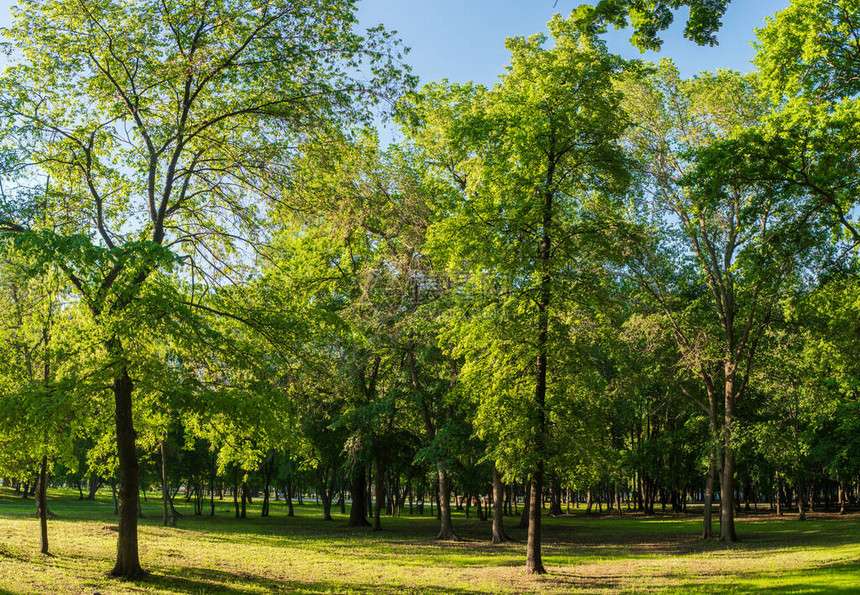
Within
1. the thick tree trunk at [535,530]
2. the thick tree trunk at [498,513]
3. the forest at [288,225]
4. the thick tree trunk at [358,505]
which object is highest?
the forest at [288,225]

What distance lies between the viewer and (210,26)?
13352 mm

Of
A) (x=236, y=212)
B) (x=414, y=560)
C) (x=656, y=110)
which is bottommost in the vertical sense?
(x=414, y=560)

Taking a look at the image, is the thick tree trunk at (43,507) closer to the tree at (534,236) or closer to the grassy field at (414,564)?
the grassy field at (414,564)

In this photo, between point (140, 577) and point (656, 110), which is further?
point (656, 110)

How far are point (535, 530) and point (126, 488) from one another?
31.3ft

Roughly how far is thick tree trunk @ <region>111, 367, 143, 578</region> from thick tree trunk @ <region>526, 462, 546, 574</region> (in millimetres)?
8957

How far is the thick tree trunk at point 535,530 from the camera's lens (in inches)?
609

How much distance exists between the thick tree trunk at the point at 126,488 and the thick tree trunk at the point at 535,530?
8.96 m

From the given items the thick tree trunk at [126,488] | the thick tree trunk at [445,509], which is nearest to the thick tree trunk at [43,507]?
the thick tree trunk at [126,488]

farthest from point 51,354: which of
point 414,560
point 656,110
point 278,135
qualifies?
point 656,110

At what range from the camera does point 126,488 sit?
13.2 m

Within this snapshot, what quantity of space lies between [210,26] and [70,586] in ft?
37.7

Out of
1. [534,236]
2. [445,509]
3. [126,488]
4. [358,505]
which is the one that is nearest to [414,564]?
[126,488]

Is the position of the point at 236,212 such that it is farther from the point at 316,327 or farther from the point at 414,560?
the point at 414,560
